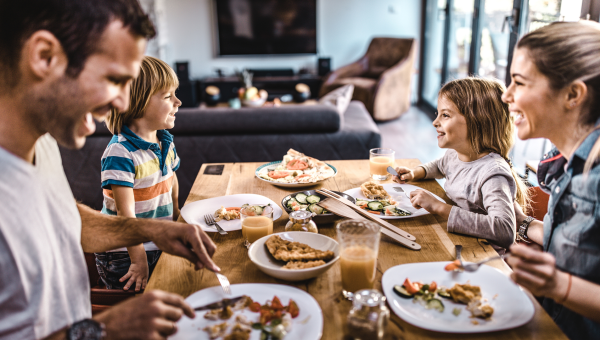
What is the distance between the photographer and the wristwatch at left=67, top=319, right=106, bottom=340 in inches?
28.9

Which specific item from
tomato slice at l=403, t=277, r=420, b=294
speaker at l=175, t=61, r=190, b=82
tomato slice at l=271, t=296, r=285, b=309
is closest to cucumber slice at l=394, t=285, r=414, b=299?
tomato slice at l=403, t=277, r=420, b=294

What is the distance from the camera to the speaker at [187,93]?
7176 mm

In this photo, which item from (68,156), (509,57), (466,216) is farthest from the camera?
(509,57)

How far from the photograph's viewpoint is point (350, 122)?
365 cm

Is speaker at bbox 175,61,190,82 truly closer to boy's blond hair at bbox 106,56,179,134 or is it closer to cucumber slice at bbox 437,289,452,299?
boy's blond hair at bbox 106,56,179,134

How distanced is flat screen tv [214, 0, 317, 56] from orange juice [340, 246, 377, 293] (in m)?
7.04

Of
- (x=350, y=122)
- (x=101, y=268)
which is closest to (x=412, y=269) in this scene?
(x=101, y=268)

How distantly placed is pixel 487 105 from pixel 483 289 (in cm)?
84

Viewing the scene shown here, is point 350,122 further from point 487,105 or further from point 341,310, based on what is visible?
point 341,310

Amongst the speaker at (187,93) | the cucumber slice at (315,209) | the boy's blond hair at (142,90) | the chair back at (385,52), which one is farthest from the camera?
the speaker at (187,93)

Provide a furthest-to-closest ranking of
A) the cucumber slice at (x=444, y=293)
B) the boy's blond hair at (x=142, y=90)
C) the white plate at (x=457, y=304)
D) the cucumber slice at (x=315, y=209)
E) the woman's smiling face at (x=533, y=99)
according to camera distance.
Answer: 1. the boy's blond hair at (x=142, y=90)
2. the cucumber slice at (x=315, y=209)
3. the woman's smiling face at (x=533, y=99)
4. the cucumber slice at (x=444, y=293)
5. the white plate at (x=457, y=304)

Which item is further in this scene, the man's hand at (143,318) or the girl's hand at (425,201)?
the girl's hand at (425,201)

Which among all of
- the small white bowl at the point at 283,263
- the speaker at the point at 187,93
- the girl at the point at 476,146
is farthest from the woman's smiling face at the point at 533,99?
the speaker at the point at 187,93

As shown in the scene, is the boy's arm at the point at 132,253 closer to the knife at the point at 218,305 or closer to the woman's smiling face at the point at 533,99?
the knife at the point at 218,305
